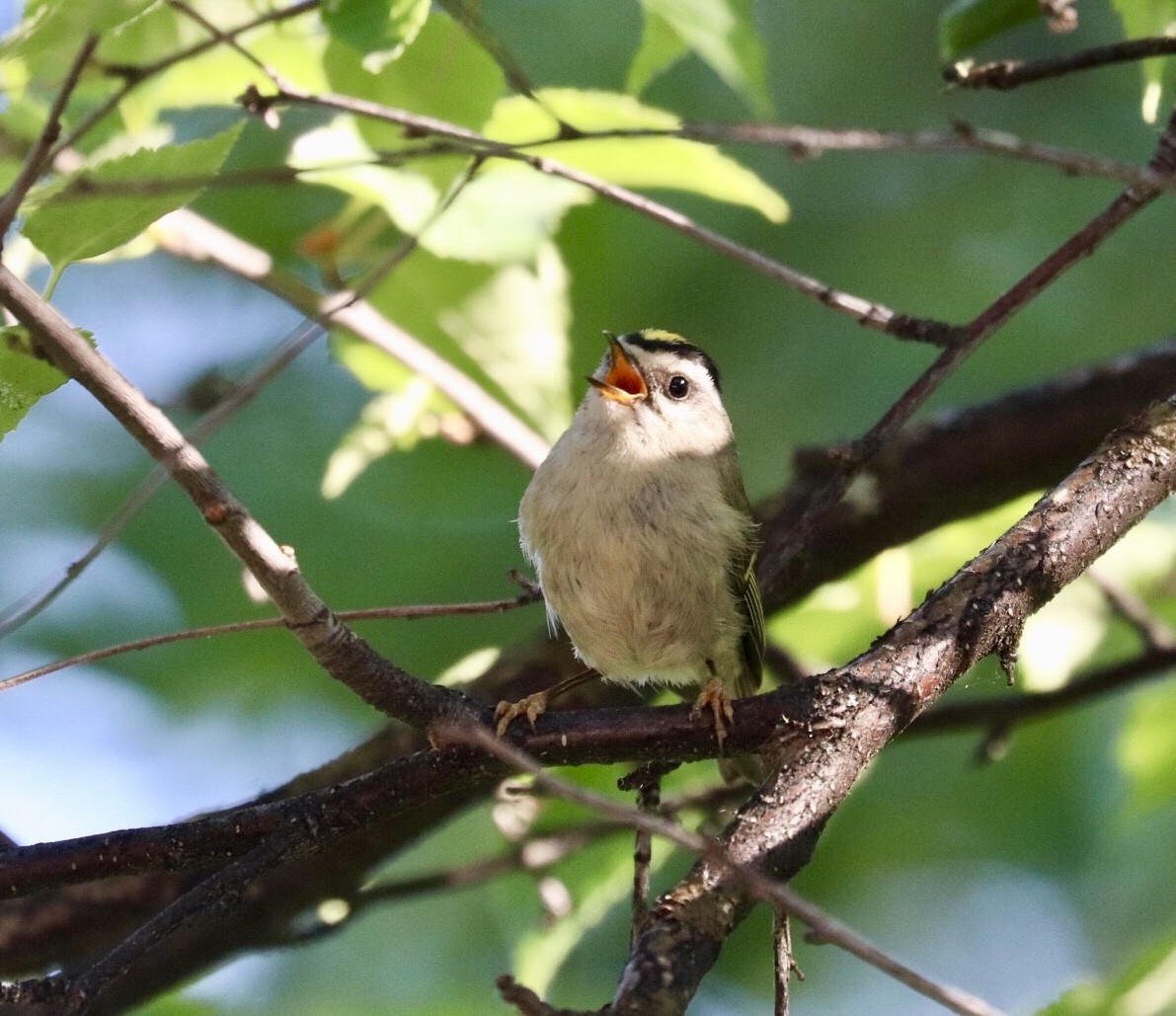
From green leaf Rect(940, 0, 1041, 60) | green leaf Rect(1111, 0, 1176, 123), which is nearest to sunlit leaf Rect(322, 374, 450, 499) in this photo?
green leaf Rect(940, 0, 1041, 60)

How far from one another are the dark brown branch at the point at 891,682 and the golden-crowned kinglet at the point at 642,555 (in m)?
0.95

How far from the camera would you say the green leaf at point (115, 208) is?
1.58 meters

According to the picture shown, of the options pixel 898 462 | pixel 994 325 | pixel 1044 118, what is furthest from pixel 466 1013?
pixel 1044 118

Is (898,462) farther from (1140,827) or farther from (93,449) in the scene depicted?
(93,449)

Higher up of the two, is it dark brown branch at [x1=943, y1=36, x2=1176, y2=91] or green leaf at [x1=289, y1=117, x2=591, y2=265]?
green leaf at [x1=289, y1=117, x2=591, y2=265]

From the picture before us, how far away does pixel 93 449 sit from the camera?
18.2 feet

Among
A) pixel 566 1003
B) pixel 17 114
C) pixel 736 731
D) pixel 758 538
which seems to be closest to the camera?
pixel 736 731

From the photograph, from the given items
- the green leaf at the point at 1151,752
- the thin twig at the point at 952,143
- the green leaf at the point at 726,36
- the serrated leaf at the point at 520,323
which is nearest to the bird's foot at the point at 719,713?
the thin twig at the point at 952,143

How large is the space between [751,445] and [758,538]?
247cm

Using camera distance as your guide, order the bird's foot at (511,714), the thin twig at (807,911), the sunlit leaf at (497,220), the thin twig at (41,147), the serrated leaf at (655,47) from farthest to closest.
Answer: the sunlit leaf at (497,220)
the serrated leaf at (655,47)
the bird's foot at (511,714)
the thin twig at (41,147)
the thin twig at (807,911)

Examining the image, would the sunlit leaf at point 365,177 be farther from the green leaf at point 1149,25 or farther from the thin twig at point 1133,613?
the thin twig at point 1133,613

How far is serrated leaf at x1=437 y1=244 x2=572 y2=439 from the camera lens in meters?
3.11

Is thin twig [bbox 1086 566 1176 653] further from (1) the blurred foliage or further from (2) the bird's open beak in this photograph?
(2) the bird's open beak

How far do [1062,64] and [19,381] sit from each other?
141 cm
